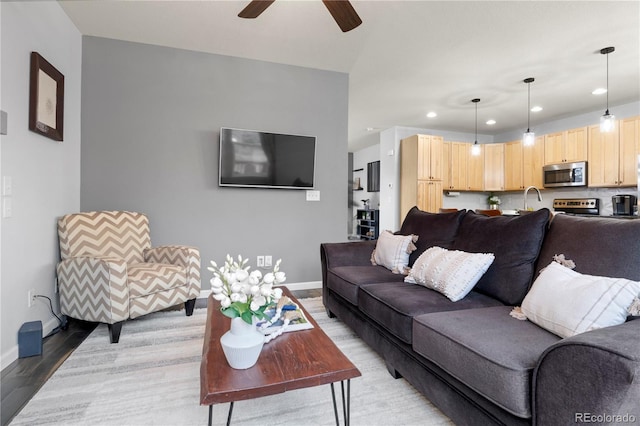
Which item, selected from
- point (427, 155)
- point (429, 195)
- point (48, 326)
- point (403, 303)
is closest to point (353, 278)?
point (403, 303)

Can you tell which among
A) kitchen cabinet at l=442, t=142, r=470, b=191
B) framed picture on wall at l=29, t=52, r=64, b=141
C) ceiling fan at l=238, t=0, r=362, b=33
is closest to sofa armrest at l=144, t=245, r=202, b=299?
framed picture on wall at l=29, t=52, r=64, b=141

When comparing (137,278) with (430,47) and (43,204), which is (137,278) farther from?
(430,47)

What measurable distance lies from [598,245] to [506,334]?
647 mm

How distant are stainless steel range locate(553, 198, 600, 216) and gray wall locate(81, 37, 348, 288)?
14.0 ft

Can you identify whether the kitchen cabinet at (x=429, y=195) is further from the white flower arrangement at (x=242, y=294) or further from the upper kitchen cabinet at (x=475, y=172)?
the white flower arrangement at (x=242, y=294)

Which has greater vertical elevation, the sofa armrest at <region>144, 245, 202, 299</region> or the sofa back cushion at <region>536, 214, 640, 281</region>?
the sofa back cushion at <region>536, 214, 640, 281</region>

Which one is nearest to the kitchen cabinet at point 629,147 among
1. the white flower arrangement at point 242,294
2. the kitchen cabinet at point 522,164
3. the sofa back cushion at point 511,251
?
the kitchen cabinet at point 522,164

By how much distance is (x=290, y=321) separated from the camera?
5.13 feet

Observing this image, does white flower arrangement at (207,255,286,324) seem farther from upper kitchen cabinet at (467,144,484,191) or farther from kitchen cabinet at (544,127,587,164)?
upper kitchen cabinet at (467,144,484,191)

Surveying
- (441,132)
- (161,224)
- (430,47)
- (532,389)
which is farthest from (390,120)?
(532,389)

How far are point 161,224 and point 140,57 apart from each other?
176cm

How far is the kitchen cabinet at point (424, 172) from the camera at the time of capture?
Answer: 5.88 meters

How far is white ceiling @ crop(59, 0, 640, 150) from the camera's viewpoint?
2.71 meters

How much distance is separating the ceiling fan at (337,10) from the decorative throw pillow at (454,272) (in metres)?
1.78
